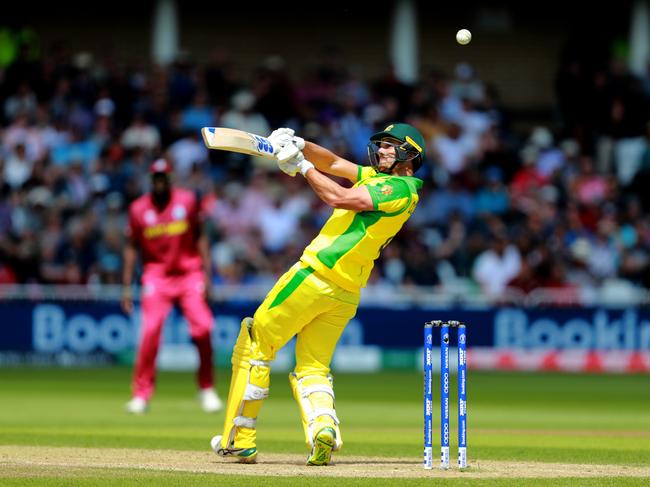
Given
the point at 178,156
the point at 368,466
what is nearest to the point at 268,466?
the point at 368,466

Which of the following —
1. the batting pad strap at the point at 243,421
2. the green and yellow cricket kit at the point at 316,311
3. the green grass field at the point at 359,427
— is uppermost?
the green and yellow cricket kit at the point at 316,311

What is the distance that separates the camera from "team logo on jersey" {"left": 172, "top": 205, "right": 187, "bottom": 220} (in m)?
12.2

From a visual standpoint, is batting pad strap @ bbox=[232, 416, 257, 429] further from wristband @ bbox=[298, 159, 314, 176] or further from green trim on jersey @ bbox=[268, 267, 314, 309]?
wristband @ bbox=[298, 159, 314, 176]

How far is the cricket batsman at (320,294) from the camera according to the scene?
25.6 feet

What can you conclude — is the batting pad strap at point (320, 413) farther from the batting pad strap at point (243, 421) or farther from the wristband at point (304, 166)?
the wristband at point (304, 166)

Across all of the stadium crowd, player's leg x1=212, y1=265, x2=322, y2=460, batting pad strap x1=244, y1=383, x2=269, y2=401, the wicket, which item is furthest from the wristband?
the stadium crowd

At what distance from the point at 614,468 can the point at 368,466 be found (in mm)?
1392

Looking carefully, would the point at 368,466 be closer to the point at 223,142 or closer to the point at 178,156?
the point at 223,142

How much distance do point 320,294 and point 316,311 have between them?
4.4 inches

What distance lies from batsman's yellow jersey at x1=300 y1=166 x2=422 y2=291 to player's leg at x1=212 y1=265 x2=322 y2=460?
142mm

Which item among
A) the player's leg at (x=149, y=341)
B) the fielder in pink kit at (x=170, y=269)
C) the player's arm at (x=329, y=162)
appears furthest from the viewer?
the fielder in pink kit at (x=170, y=269)

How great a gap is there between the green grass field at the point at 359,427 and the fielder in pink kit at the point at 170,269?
0.47 metres

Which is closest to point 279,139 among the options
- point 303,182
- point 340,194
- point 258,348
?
point 340,194

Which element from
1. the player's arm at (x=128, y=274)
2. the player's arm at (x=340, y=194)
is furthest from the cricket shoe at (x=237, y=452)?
the player's arm at (x=128, y=274)
